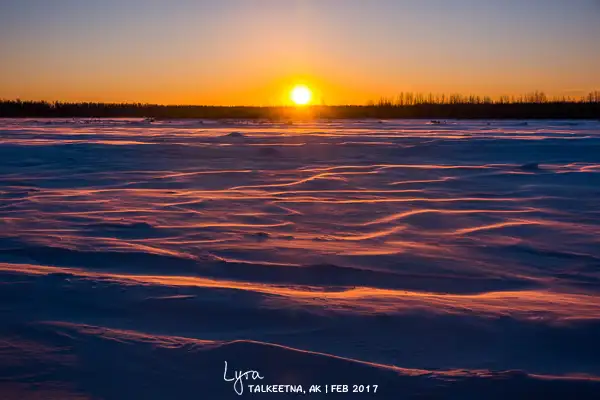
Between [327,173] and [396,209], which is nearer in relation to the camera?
[396,209]

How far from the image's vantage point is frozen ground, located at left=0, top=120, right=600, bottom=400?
229cm

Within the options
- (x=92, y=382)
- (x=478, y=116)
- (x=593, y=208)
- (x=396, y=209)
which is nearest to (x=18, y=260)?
(x=92, y=382)

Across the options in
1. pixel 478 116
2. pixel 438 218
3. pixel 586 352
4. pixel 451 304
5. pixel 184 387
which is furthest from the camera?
pixel 478 116

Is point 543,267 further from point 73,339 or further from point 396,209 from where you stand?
point 73,339

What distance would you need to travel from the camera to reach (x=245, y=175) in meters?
7.79

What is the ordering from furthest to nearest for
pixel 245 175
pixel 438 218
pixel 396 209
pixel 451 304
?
pixel 245 175, pixel 396 209, pixel 438 218, pixel 451 304

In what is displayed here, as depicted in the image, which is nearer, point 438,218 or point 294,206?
point 438,218

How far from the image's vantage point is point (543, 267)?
12.4 ft

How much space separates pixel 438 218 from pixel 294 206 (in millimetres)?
1300

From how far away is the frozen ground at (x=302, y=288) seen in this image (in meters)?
2.29

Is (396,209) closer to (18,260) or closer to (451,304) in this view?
(451,304)

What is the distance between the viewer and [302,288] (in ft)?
10.9

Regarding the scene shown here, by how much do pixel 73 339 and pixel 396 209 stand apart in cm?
347

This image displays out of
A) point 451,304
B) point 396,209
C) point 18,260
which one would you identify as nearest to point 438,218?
point 396,209
